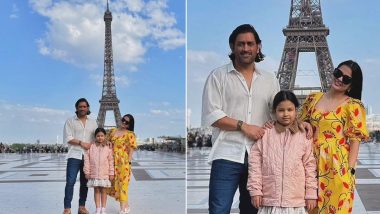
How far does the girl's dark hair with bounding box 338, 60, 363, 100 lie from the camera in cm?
254

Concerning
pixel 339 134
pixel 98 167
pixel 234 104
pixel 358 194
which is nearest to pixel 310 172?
pixel 339 134

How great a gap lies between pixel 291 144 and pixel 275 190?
0.21 metres

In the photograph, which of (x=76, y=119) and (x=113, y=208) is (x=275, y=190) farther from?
(x=113, y=208)

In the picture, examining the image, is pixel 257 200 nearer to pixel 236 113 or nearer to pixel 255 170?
pixel 255 170

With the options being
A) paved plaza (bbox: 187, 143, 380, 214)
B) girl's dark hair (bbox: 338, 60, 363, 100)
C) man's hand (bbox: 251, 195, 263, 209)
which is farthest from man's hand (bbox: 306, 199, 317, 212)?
paved plaza (bbox: 187, 143, 380, 214)

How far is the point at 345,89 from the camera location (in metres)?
2.54

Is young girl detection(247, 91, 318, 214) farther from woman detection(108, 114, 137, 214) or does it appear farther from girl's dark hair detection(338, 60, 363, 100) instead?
woman detection(108, 114, 137, 214)

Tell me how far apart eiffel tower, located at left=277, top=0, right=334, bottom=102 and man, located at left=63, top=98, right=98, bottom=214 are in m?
27.7

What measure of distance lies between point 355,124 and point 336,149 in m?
0.14

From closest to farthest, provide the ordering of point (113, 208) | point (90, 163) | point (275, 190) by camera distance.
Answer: point (275, 190), point (90, 163), point (113, 208)

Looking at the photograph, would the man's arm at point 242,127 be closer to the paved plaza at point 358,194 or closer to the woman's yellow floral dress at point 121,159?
the paved plaza at point 358,194

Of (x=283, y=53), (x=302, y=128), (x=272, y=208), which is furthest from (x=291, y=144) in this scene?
(x=283, y=53)

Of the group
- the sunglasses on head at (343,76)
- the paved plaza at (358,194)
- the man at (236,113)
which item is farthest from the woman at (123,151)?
the sunglasses on head at (343,76)

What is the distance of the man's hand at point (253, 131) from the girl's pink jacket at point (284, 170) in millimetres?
25
